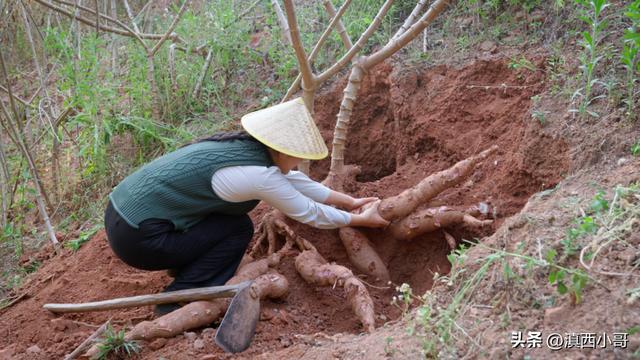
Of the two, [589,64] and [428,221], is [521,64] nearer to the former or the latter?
[589,64]

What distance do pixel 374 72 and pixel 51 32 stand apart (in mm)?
2086

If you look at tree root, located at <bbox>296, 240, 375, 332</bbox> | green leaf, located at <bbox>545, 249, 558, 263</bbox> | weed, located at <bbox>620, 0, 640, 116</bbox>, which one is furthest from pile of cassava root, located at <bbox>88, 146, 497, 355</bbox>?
green leaf, located at <bbox>545, 249, 558, 263</bbox>

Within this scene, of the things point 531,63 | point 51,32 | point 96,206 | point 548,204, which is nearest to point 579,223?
point 548,204

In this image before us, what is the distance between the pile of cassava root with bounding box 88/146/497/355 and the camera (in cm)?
283

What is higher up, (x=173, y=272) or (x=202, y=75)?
(x=202, y=75)

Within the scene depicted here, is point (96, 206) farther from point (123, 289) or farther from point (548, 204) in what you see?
point (548, 204)

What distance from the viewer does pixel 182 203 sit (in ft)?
9.46

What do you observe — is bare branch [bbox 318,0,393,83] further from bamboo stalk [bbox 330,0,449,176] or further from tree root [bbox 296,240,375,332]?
tree root [bbox 296,240,375,332]

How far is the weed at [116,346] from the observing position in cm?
274

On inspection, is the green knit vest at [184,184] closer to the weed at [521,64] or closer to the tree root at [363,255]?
Result: the tree root at [363,255]

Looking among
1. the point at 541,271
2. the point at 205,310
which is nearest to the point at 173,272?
the point at 205,310

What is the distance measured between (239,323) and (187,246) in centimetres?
45

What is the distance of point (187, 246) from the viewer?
297 centimetres

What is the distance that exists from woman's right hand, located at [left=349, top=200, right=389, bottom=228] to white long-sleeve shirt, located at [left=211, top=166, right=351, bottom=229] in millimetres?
152
